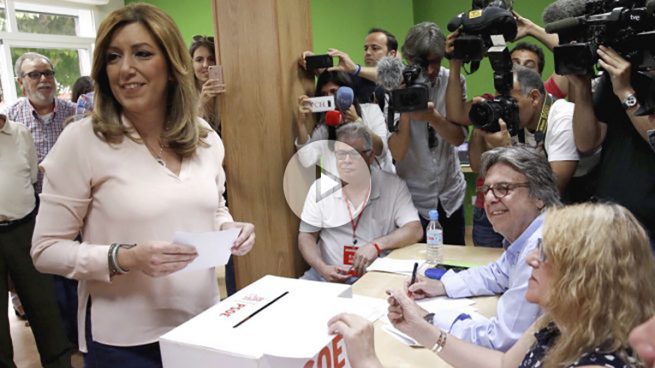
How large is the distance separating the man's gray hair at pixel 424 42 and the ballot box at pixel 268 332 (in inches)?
62.8

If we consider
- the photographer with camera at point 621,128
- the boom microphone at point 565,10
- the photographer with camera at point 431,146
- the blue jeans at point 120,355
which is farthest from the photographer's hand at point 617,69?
the blue jeans at point 120,355

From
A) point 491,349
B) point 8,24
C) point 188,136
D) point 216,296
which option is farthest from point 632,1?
point 8,24

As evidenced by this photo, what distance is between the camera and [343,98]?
7.84 ft

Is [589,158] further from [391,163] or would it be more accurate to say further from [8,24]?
[8,24]

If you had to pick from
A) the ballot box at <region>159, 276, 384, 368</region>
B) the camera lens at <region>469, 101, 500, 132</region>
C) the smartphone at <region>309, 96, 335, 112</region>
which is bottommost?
the ballot box at <region>159, 276, 384, 368</region>

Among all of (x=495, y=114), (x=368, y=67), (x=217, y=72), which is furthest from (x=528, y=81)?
(x=217, y=72)

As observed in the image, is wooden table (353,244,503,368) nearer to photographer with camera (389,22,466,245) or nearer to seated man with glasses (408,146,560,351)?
seated man with glasses (408,146,560,351)

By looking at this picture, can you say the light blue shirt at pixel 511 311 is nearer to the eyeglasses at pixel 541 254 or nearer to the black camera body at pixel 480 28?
the eyeglasses at pixel 541 254

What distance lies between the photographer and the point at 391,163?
2670 mm

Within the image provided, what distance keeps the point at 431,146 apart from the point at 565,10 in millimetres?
849

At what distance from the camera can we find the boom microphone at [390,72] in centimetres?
248

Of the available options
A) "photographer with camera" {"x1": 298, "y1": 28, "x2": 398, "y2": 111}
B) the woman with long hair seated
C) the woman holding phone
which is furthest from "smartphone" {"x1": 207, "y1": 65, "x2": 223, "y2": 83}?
the woman with long hair seated

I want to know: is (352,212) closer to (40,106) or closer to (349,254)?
(349,254)

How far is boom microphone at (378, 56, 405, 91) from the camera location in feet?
8.15
